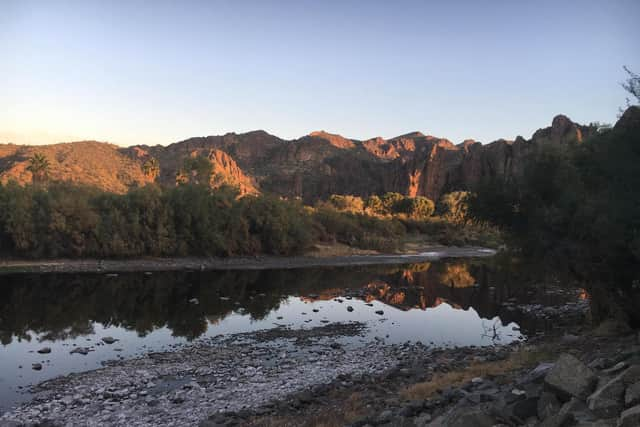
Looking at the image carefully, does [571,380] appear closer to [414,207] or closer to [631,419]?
[631,419]

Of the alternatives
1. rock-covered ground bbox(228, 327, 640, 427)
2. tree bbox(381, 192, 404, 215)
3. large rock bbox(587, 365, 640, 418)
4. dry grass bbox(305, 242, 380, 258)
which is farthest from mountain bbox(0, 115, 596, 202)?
large rock bbox(587, 365, 640, 418)

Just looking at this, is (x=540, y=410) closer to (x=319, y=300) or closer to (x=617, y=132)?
(x=617, y=132)

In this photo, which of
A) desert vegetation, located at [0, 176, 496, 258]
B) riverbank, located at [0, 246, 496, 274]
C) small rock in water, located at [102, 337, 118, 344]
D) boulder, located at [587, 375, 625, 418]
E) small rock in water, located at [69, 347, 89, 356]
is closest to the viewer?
boulder, located at [587, 375, 625, 418]

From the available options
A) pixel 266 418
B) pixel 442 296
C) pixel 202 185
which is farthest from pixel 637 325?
pixel 202 185

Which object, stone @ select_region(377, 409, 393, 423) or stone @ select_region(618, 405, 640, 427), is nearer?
stone @ select_region(618, 405, 640, 427)

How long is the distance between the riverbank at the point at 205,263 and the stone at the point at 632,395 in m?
36.8

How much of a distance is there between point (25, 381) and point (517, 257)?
1531 centimetres

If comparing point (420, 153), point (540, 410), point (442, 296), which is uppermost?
point (420, 153)

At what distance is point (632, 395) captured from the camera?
4703mm

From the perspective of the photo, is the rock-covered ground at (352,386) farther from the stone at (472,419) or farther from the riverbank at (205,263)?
the riverbank at (205,263)

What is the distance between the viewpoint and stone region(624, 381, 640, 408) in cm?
465

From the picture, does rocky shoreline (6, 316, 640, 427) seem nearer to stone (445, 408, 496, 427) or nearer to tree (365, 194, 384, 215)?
stone (445, 408, 496, 427)

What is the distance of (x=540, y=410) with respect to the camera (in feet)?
18.9

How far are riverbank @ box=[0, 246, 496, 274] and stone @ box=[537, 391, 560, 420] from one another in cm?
3568
